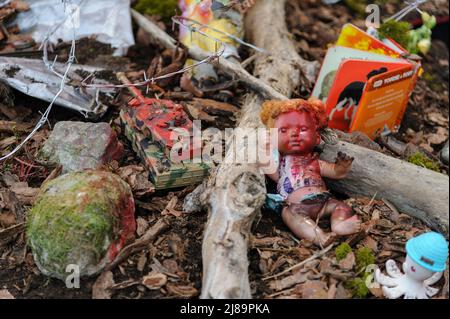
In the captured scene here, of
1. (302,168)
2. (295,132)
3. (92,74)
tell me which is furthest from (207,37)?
(302,168)

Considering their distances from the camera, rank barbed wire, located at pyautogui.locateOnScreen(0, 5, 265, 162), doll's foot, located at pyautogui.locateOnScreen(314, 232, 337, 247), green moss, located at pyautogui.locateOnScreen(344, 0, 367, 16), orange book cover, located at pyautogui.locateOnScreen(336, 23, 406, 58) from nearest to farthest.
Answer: doll's foot, located at pyautogui.locateOnScreen(314, 232, 337, 247) < barbed wire, located at pyautogui.locateOnScreen(0, 5, 265, 162) < orange book cover, located at pyautogui.locateOnScreen(336, 23, 406, 58) < green moss, located at pyautogui.locateOnScreen(344, 0, 367, 16)

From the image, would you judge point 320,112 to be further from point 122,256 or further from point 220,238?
point 122,256

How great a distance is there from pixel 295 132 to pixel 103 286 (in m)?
1.46

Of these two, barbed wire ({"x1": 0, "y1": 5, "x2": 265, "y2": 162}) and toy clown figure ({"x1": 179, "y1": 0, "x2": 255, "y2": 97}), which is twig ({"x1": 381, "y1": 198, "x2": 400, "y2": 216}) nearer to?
barbed wire ({"x1": 0, "y1": 5, "x2": 265, "y2": 162})

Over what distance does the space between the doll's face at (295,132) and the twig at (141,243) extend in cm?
89

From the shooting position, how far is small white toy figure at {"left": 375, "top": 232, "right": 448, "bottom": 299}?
2.75 meters

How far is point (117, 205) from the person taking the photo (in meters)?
3.17

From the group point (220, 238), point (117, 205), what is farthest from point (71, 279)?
point (220, 238)

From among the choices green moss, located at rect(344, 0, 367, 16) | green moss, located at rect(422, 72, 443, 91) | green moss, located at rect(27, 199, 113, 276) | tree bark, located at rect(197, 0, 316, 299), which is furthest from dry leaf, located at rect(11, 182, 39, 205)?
green moss, located at rect(344, 0, 367, 16)

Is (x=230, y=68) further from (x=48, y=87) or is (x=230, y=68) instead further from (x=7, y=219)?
(x=7, y=219)

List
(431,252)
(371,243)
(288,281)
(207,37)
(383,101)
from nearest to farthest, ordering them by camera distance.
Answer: (431,252) < (288,281) < (371,243) < (383,101) < (207,37)

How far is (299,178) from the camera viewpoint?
353cm

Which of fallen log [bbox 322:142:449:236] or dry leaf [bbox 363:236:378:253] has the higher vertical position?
fallen log [bbox 322:142:449:236]

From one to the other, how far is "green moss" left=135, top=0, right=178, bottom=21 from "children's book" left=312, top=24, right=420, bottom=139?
178 cm
